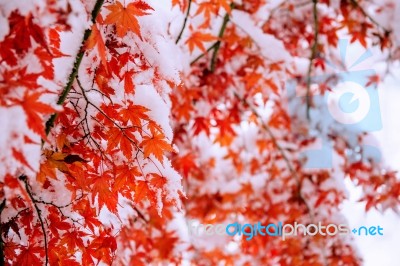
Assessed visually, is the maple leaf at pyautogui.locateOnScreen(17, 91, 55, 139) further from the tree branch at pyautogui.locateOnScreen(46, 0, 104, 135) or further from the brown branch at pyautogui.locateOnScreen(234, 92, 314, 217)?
the brown branch at pyautogui.locateOnScreen(234, 92, 314, 217)

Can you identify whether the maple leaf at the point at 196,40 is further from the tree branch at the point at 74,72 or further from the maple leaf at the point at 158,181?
the tree branch at the point at 74,72

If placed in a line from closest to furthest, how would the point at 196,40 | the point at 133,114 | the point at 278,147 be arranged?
the point at 133,114, the point at 196,40, the point at 278,147

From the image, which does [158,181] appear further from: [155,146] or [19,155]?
[19,155]

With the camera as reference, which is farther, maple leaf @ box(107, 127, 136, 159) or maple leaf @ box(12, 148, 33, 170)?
maple leaf @ box(107, 127, 136, 159)

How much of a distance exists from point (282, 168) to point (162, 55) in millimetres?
2899

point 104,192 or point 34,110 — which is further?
point 104,192

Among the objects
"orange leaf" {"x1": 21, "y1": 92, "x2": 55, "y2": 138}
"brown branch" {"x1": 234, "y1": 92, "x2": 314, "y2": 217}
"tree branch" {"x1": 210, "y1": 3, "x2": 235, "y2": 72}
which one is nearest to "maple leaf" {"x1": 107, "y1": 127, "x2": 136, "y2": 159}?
"orange leaf" {"x1": 21, "y1": 92, "x2": 55, "y2": 138}

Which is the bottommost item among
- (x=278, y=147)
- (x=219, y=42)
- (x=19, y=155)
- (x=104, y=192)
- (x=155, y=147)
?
(x=19, y=155)

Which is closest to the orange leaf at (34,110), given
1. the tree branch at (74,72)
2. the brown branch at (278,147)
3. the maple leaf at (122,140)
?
the tree branch at (74,72)

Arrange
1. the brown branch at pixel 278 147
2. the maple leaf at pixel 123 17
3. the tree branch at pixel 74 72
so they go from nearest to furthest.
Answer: the tree branch at pixel 74 72 → the maple leaf at pixel 123 17 → the brown branch at pixel 278 147

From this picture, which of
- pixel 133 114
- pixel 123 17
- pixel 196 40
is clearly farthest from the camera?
pixel 196 40

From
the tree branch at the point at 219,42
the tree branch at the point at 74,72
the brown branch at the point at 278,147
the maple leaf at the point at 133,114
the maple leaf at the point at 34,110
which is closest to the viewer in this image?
the maple leaf at the point at 34,110

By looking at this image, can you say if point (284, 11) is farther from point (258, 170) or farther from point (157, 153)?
point (157, 153)

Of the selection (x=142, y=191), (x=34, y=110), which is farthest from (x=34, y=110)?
(x=142, y=191)
